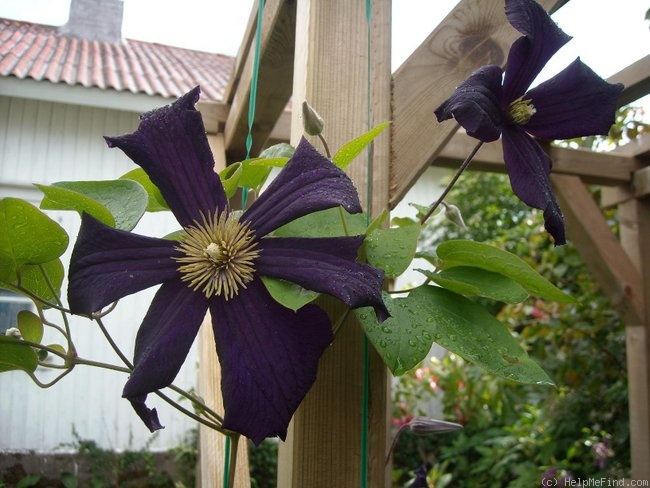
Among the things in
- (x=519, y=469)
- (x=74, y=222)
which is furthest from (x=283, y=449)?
(x=74, y=222)

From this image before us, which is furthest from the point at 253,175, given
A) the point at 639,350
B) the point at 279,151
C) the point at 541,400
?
the point at 541,400

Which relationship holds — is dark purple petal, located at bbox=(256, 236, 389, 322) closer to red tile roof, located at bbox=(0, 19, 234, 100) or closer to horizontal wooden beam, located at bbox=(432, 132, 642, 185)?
horizontal wooden beam, located at bbox=(432, 132, 642, 185)

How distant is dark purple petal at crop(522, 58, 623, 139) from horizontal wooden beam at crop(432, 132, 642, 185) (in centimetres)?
172

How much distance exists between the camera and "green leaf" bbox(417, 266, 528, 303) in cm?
54

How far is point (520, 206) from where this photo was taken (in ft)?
16.0

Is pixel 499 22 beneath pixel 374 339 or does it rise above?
above

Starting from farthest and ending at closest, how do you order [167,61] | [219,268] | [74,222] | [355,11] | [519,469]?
[167,61]
[74,222]
[519,469]
[355,11]
[219,268]

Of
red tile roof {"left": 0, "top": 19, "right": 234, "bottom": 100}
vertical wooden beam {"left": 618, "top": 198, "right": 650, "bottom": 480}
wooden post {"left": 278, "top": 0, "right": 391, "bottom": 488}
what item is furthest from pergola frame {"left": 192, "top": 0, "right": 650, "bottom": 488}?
red tile roof {"left": 0, "top": 19, "right": 234, "bottom": 100}

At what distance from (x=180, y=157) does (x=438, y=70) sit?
0.46 meters

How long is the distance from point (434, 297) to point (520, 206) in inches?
181

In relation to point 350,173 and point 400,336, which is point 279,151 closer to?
point 350,173

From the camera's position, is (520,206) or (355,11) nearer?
(355,11)

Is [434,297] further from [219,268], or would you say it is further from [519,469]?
[519,469]

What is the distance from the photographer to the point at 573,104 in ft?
1.88
